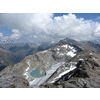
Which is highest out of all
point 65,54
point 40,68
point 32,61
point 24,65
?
point 65,54
